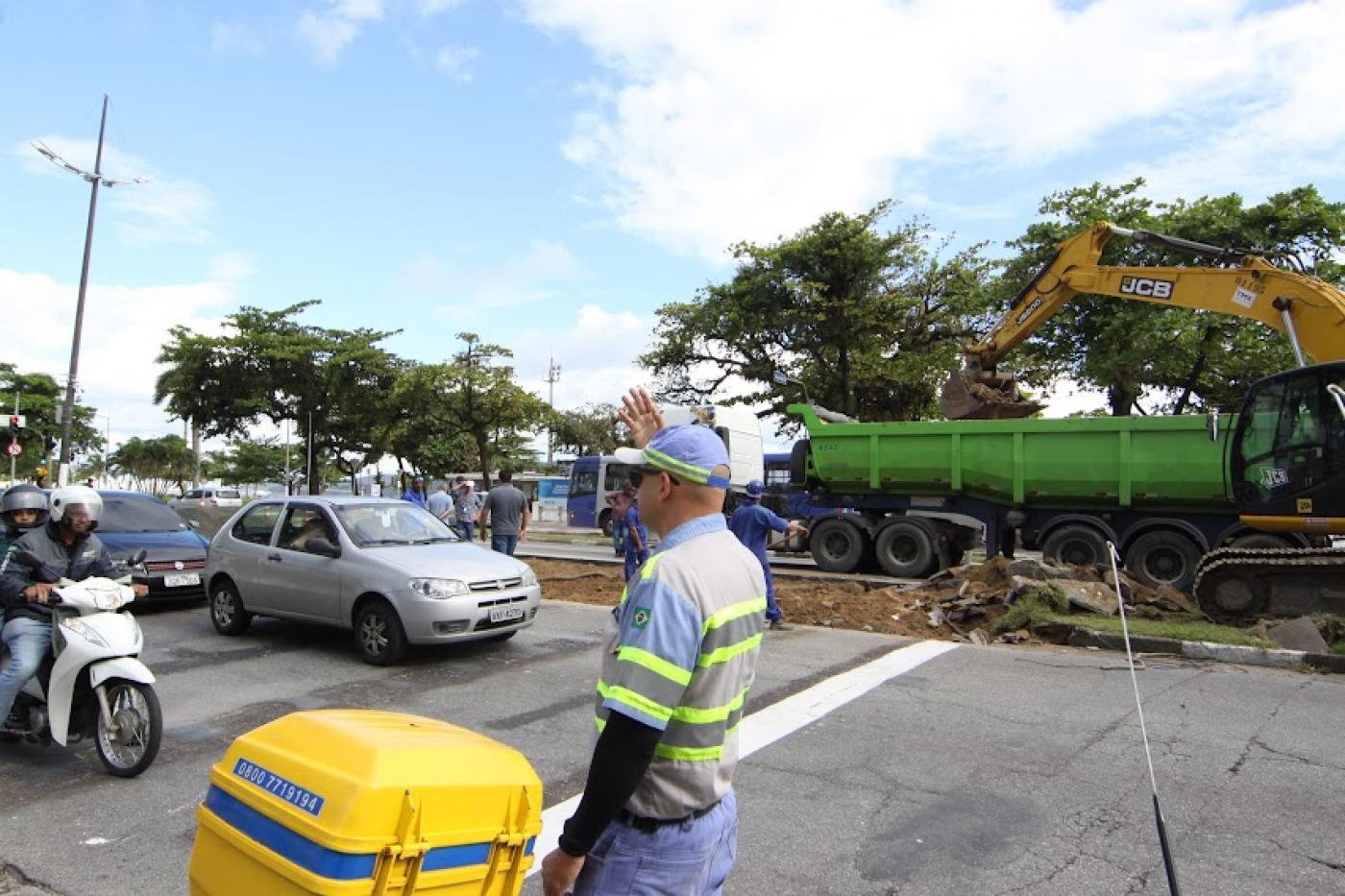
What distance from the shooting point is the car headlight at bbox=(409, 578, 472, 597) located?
7.45 metres

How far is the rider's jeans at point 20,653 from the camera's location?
4895 mm

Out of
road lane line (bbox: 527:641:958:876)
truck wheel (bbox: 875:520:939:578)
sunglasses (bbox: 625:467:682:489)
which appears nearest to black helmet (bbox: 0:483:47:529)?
road lane line (bbox: 527:641:958:876)

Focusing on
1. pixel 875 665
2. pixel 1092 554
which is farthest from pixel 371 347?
pixel 875 665

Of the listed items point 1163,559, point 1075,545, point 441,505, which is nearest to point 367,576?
point 441,505

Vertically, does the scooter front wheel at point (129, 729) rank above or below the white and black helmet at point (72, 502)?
below

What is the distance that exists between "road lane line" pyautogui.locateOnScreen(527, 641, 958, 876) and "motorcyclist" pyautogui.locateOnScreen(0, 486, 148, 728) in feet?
9.97

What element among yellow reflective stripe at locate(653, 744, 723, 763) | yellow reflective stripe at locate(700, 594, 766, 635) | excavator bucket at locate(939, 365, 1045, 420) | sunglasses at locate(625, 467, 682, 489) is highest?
→ excavator bucket at locate(939, 365, 1045, 420)

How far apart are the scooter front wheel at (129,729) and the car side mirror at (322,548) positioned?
309cm

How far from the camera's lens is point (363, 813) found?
5.76ft

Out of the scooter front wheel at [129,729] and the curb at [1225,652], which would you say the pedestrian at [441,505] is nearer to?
the curb at [1225,652]

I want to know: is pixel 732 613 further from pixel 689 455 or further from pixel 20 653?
pixel 20 653

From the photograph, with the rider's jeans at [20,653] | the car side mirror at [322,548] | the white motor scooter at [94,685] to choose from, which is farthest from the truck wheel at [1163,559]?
the rider's jeans at [20,653]

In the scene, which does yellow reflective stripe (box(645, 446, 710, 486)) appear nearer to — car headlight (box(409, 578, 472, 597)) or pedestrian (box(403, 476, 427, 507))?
car headlight (box(409, 578, 472, 597))

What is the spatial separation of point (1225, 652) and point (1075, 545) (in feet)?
19.8
